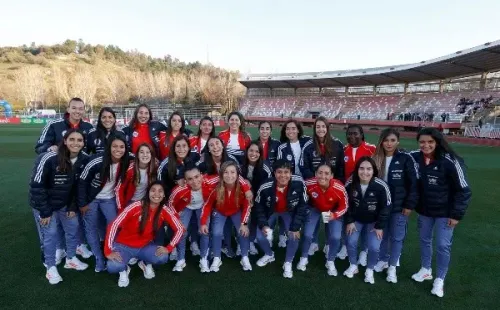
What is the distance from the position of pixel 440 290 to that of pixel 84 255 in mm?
4249

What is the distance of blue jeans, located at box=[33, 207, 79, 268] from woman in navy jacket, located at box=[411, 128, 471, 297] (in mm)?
3999

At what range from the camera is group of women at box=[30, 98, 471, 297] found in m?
3.24

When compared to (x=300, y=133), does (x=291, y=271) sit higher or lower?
lower

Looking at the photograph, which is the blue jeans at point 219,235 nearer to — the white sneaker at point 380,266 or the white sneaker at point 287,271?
the white sneaker at point 287,271

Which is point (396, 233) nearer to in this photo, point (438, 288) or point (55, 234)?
point (438, 288)

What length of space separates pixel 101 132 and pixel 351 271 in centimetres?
383

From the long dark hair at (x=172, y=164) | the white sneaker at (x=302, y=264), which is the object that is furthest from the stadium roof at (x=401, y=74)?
→ the long dark hair at (x=172, y=164)

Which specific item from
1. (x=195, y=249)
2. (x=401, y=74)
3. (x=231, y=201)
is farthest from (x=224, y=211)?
(x=401, y=74)

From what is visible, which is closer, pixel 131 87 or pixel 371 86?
pixel 371 86

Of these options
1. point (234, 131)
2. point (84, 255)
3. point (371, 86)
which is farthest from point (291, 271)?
point (371, 86)

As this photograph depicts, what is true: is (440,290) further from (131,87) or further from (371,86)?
(131,87)

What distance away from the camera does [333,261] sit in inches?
143

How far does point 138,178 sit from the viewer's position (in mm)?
3525

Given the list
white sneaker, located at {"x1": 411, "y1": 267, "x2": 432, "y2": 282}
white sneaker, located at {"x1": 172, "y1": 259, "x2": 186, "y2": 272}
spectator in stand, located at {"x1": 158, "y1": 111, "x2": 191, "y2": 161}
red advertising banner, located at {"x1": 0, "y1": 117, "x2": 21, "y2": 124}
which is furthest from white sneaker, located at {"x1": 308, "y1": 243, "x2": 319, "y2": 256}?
red advertising banner, located at {"x1": 0, "y1": 117, "x2": 21, "y2": 124}
